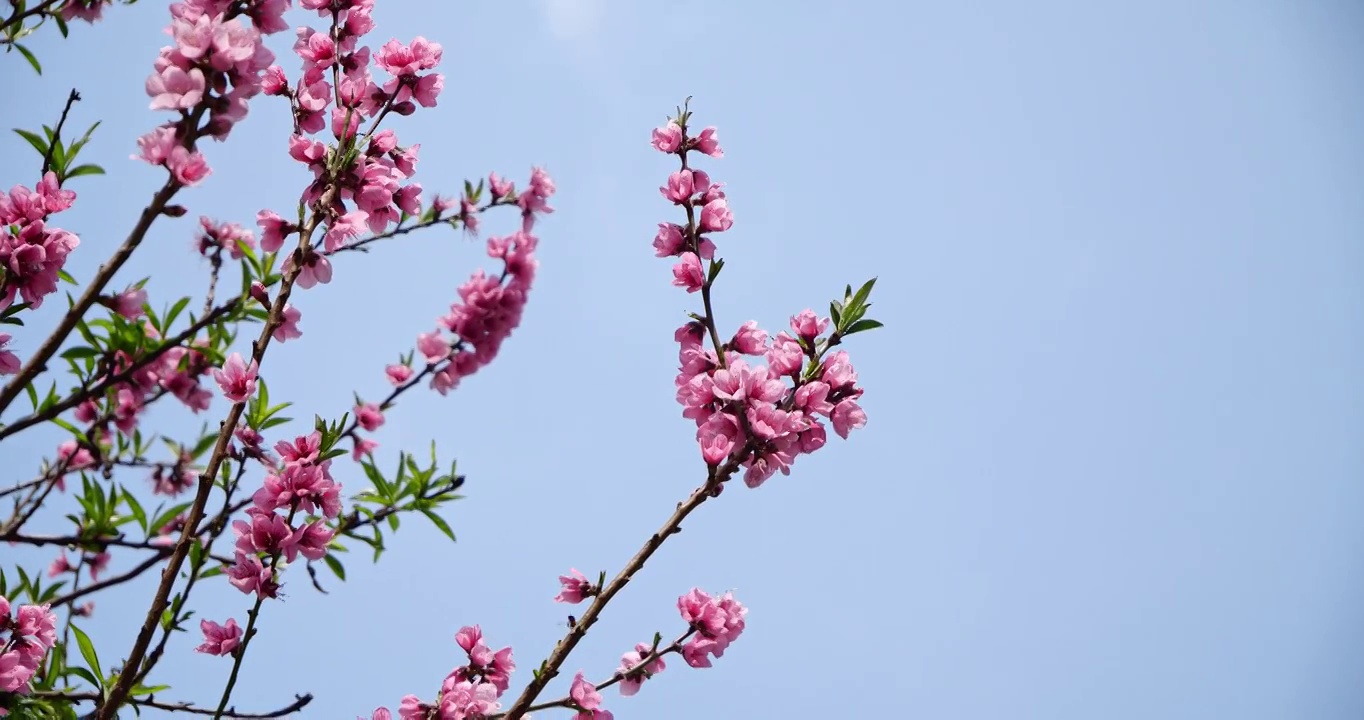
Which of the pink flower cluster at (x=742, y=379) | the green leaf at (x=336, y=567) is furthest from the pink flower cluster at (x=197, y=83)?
the green leaf at (x=336, y=567)

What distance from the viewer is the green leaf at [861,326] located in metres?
2.71

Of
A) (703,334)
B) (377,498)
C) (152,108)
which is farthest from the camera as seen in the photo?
(377,498)

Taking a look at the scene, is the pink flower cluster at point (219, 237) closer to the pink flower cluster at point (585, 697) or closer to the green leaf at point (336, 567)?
the green leaf at point (336, 567)

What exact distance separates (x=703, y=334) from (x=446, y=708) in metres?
1.61

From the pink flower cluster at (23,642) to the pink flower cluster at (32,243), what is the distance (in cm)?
107

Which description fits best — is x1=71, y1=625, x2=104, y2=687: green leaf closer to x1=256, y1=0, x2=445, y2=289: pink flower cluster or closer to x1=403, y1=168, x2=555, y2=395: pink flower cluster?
x1=256, y1=0, x2=445, y2=289: pink flower cluster

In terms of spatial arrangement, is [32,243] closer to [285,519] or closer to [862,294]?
[285,519]

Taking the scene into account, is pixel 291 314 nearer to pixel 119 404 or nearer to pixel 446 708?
pixel 446 708

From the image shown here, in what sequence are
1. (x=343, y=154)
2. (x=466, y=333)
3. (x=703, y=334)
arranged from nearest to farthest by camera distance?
(x=343, y=154) < (x=703, y=334) < (x=466, y=333)

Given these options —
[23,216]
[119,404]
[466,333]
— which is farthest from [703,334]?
[119,404]

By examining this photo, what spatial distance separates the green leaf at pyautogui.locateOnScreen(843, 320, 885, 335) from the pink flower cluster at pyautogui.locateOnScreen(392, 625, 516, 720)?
5.91 ft

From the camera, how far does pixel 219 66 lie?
7.12ft

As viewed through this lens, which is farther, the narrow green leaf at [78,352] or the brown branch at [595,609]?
the narrow green leaf at [78,352]

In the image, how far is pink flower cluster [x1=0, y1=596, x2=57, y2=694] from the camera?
2496 millimetres
